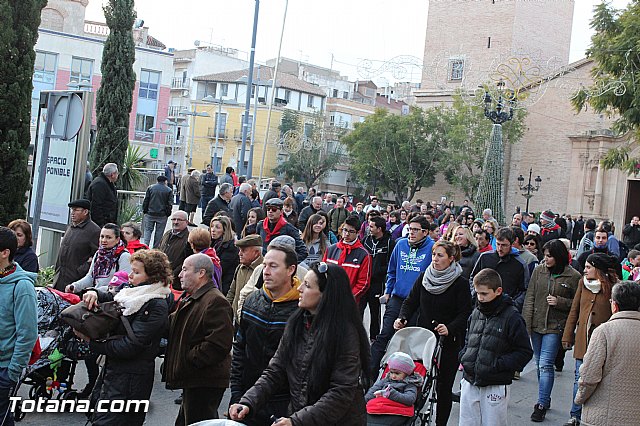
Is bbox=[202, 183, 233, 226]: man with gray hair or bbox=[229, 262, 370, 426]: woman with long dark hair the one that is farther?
bbox=[202, 183, 233, 226]: man with gray hair

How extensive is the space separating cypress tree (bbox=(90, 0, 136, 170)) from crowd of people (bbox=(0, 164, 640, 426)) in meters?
9.99

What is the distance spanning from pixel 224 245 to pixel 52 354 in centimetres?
289

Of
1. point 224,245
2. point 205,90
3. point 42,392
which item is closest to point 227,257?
point 224,245

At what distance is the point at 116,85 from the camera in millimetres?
19500

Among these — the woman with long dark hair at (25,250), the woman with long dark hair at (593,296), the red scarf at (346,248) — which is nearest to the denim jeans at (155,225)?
the red scarf at (346,248)

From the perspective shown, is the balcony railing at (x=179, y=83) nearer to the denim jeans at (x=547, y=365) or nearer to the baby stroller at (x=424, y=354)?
the denim jeans at (x=547, y=365)

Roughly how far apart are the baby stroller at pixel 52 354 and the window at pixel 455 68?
171 ft

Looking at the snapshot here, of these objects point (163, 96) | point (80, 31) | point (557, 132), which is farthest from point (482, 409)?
point (80, 31)

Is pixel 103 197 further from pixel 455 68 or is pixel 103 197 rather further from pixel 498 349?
pixel 455 68

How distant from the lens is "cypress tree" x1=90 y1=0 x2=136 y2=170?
19250 millimetres

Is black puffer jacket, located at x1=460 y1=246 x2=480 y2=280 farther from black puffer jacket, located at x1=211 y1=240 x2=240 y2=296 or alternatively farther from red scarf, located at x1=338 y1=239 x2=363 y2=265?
black puffer jacket, located at x1=211 y1=240 x2=240 y2=296

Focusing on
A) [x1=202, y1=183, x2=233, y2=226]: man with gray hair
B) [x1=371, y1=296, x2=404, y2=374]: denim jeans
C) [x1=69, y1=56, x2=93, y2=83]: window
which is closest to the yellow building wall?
→ [x1=69, y1=56, x2=93, y2=83]: window

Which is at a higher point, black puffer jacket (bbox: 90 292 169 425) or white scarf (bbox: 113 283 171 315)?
white scarf (bbox: 113 283 171 315)

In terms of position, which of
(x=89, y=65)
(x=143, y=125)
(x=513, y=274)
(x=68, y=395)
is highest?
(x=89, y=65)
